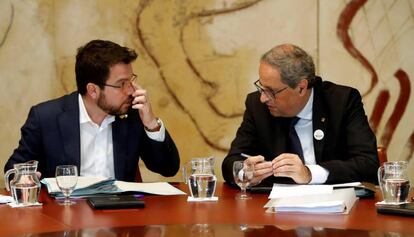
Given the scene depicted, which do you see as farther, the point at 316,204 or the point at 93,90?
the point at 93,90

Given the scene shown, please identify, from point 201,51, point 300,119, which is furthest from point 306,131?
point 201,51

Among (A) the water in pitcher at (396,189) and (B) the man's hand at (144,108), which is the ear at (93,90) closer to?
(B) the man's hand at (144,108)

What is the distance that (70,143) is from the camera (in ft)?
10.9

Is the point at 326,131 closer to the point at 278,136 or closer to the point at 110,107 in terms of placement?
the point at 278,136

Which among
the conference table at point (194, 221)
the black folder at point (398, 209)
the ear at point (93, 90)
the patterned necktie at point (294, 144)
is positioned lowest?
the conference table at point (194, 221)

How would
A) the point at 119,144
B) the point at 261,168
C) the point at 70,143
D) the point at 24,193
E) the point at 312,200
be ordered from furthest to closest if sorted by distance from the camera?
the point at 119,144, the point at 70,143, the point at 261,168, the point at 24,193, the point at 312,200

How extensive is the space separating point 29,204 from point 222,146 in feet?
7.41

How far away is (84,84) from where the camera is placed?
350cm

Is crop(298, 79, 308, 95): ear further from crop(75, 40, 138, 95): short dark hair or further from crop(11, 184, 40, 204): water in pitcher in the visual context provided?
crop(11, 184, 40, 204): water in pitcher

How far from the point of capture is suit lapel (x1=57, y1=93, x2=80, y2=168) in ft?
10.8

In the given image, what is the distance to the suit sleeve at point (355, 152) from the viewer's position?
3.01 m

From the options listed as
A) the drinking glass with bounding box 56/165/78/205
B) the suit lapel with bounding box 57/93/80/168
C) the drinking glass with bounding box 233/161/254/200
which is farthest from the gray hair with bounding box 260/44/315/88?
the drinking glass with bounding box 56/165/78/205

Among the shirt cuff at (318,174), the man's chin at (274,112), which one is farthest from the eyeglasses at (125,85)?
the shirt cuff at (318,174)

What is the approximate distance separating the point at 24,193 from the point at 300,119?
1450 mm
